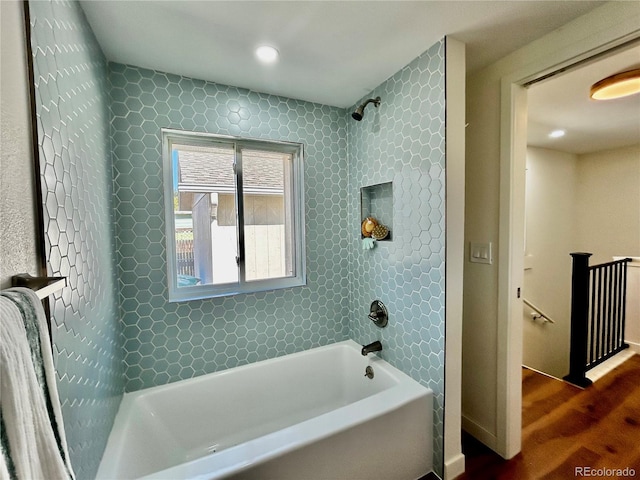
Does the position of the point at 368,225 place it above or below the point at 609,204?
below

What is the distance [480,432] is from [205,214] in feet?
8.00

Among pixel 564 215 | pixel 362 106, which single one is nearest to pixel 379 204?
pixel 362 106

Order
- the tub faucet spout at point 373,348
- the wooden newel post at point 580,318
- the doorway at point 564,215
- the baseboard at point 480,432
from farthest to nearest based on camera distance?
the doorway at point 564,215
the wooden newel post at point 580,318
the tub faucet spout at point 373,348
the baseboard at point 480,432

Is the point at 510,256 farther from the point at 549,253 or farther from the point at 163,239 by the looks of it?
the point at 549,253

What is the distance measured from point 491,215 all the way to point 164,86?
7.45 feet

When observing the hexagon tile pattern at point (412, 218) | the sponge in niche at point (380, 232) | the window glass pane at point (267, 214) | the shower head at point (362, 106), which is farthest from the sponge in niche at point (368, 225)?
the shower head at point (362, 106)

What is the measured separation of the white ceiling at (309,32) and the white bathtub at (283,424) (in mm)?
1980

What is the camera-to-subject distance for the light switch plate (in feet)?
5.72

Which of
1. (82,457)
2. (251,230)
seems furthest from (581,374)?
(82,457)

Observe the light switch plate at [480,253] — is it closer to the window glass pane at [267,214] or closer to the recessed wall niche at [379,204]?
the recessed wall niche at [379,204]

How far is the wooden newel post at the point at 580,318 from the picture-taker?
246 centimetres

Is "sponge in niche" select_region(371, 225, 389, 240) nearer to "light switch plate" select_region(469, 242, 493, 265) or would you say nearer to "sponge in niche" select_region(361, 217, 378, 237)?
"sponge in niche" select_region(361, 217, 378, 237)

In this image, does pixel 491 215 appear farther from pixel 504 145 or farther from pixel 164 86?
pixel 164 86

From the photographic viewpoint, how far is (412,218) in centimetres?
170
